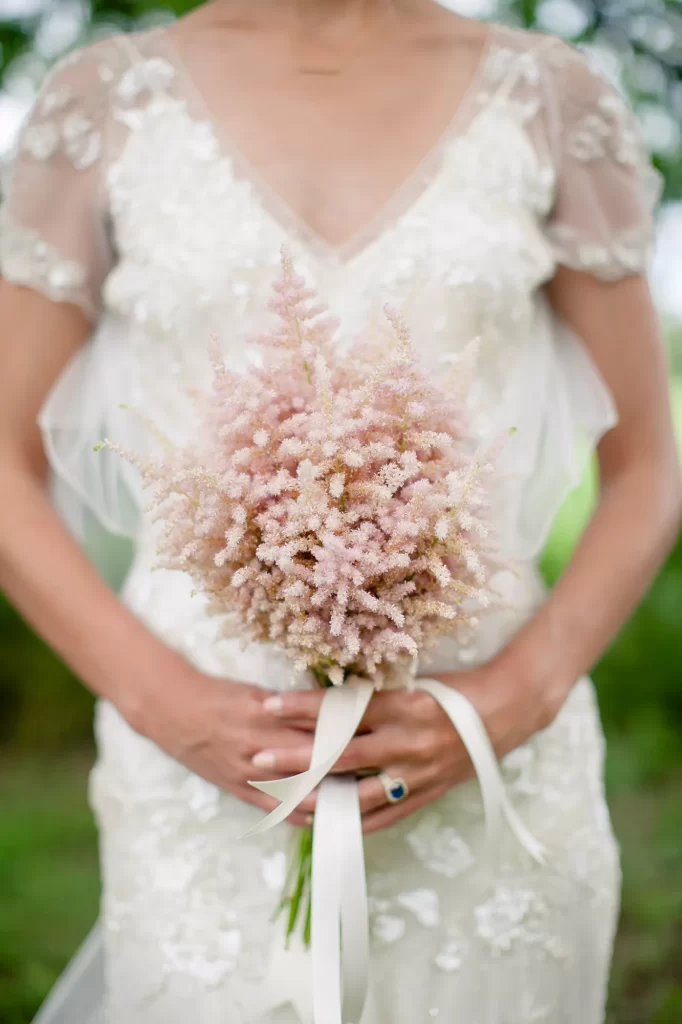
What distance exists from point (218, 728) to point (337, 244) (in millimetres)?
691

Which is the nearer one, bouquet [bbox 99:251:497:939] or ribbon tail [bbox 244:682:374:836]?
bouquet [bbox 99:251:497:939]

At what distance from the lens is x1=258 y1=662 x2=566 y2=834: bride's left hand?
119cm

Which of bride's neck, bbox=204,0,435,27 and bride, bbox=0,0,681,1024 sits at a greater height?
bride's neck, bbox=204,0,435,27

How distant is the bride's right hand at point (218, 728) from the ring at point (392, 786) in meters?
0.09

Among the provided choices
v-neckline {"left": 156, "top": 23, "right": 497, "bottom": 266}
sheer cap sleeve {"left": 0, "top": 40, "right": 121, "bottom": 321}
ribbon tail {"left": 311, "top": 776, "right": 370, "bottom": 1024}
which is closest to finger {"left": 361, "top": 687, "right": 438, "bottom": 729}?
ribbon tail {"left": 311, "top": 776, "right": 370, "bottom": 1024}

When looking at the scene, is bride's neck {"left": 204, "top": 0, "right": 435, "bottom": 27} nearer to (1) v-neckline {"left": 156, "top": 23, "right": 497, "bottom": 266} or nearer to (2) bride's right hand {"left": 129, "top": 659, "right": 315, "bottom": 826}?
(1) v-neckline {"left": 156, "top": 23, "right": 497, "bottom": 266}

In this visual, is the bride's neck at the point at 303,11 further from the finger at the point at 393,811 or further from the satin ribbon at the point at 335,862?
the finger at the point at 393,811

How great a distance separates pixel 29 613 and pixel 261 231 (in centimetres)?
64

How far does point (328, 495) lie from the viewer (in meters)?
0.97

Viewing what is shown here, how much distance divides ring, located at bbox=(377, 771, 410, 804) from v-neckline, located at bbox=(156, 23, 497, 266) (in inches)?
27.6

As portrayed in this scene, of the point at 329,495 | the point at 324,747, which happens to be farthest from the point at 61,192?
the point at 324,747

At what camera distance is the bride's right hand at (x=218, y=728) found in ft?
4.05

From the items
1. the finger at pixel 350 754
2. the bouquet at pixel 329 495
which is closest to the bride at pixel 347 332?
the finger at pixel 350 754

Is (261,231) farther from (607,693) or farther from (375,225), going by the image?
(607,693)
